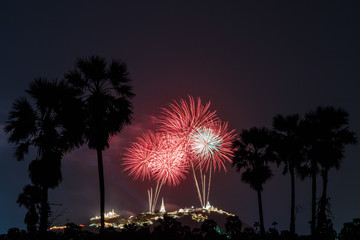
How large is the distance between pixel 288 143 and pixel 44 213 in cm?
2461

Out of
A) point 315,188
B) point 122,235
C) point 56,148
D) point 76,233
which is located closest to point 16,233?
point 76,233

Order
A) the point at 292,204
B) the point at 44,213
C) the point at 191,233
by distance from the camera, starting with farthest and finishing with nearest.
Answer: the point at 292,204 < the point at 44,213 < the point at 191,233

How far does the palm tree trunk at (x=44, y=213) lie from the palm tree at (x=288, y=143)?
2303cm

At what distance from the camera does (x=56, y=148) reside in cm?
2011

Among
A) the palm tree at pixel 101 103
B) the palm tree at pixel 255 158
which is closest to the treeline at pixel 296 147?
the palm tree at pixel 255 158

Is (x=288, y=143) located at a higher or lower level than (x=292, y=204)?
higher

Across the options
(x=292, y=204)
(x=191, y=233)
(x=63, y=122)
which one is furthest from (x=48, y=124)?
(x=292, y=204)

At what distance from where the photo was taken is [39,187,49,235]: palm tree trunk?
53.2 feet

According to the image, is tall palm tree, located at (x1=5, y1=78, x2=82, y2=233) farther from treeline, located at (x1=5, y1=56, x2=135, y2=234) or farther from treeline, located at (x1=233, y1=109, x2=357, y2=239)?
treeline, located at (x1=233, y1=109, x2=357, y2=239)

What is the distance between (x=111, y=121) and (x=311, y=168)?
20.4 meters

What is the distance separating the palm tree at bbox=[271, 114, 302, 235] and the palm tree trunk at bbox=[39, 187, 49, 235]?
23030 mm

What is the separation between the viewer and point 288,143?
107ft

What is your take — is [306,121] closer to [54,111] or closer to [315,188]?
[315,188]

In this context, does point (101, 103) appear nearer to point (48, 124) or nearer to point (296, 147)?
point (48, 124)
